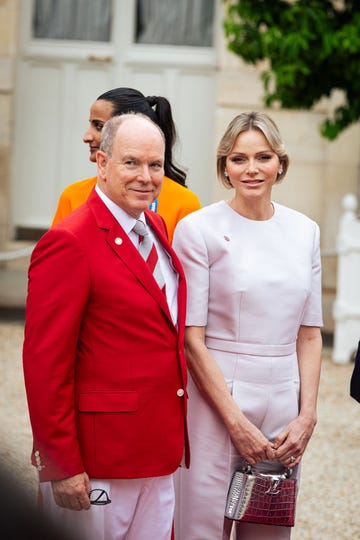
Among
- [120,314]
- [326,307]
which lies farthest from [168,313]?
[326,307]

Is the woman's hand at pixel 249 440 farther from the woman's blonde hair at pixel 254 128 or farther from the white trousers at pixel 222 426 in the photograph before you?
the woman's blonde hair at pixel 254 128

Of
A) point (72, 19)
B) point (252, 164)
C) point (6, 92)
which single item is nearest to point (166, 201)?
point (252, 164)

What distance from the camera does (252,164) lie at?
2951mm

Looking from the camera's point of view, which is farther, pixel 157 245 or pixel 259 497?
pixel 259 497

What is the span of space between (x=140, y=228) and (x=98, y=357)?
1.16ft

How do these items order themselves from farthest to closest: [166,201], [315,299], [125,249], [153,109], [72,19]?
[72,19], [153,109], [166,201], [315,299], [125,249]

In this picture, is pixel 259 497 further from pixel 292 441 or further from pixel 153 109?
pixel 153 109

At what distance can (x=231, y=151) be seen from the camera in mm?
2994

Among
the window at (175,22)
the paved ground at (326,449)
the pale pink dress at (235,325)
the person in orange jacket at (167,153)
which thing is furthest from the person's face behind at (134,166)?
the window at (175,22)

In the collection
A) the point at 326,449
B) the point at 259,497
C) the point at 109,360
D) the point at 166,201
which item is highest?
the point at 166,201

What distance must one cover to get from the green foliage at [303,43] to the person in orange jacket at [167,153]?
447cm

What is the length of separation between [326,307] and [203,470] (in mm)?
7646

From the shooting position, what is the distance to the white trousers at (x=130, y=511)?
8.36ft

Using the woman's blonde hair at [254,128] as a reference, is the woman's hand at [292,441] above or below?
below
